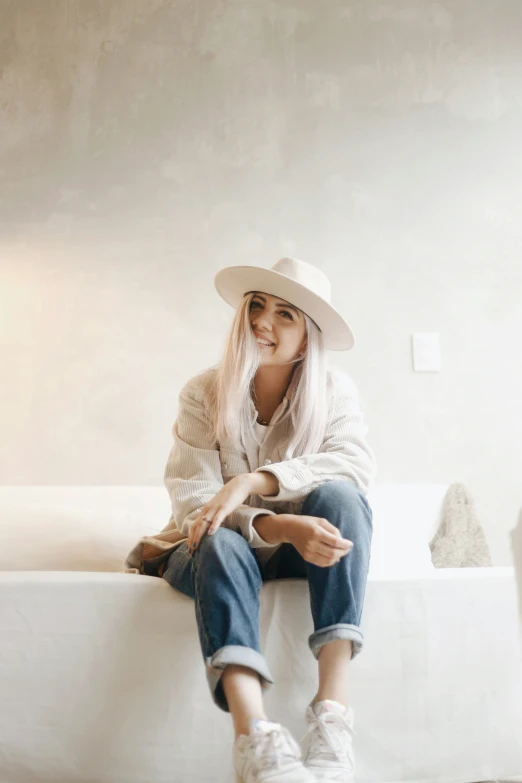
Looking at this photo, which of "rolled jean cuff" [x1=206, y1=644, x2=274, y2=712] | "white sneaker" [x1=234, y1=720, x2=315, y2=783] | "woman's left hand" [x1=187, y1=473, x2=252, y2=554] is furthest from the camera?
"woman's left hand" [x1=187, y1=473, x2=252, y2=554]

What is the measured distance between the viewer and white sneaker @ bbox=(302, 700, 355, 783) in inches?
39.8

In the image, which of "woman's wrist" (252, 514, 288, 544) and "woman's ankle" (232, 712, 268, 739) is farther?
"woman's wrist" (252, 514, 288, 544)

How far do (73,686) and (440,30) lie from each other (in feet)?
7.12

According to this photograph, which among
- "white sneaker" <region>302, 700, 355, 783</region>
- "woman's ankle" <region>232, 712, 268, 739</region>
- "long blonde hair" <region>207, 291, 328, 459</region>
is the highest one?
"long blonde hair" <region>207, 291, 328, 459</region>

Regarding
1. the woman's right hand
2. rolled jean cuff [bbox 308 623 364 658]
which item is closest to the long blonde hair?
the woman's right hand

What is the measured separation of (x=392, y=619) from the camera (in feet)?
4.05

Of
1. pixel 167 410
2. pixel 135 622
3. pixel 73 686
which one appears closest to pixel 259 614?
pixel 135 622

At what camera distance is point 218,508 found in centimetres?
118

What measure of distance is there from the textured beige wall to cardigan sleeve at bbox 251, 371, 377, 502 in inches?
28.8

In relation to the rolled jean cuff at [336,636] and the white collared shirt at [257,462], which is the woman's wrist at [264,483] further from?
the rolled jean cuff at [336,636]

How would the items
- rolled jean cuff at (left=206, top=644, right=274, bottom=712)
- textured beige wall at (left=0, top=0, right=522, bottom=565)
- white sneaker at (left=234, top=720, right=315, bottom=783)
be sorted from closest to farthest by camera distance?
white sneaker at (left=234, top=720, right=315, bottom=783) → rolled jean cuff at (left=206, top=644, right=274, bottom=712) → textured beige wall at (left=0, top=0, right=522, bottom=565)

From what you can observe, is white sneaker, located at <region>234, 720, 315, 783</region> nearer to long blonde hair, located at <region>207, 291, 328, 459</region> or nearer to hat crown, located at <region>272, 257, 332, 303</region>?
long blonde hair, located at <region>207, 291, 328, 459</region>

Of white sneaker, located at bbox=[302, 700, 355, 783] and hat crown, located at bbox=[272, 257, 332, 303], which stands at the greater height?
hat crown, located at bbox=[272, 257, 332, 303]

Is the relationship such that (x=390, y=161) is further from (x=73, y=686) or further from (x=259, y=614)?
(x=73, y=686)
